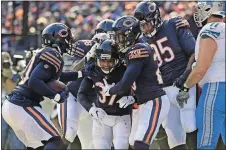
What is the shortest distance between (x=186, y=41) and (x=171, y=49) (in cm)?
18

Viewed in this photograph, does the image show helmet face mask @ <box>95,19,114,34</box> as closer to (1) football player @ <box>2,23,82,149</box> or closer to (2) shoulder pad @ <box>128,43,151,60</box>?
(1) football player @ <box>2,23,82,149</box>

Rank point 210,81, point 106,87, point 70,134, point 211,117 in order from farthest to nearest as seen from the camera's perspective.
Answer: point 70,134 < point 106,87 < point 210,81 < point 211,117

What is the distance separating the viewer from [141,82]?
237 inches

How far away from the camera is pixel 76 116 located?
283 inches

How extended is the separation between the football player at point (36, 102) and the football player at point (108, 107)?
42 cm

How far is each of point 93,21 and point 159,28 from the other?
7649 millimetres

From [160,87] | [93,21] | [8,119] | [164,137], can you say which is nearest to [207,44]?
[160,87]

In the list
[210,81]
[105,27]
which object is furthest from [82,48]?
[210,81]

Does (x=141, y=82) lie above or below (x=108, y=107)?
above

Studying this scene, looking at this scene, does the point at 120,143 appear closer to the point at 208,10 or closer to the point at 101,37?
the point at 101,37

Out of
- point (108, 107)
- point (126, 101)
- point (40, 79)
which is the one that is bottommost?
→ point (108, 107)

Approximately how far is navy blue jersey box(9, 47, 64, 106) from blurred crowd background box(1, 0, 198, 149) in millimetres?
2286

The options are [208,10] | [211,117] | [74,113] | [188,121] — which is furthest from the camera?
[74,113]

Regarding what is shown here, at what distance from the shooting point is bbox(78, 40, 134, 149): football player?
6.15 meters
